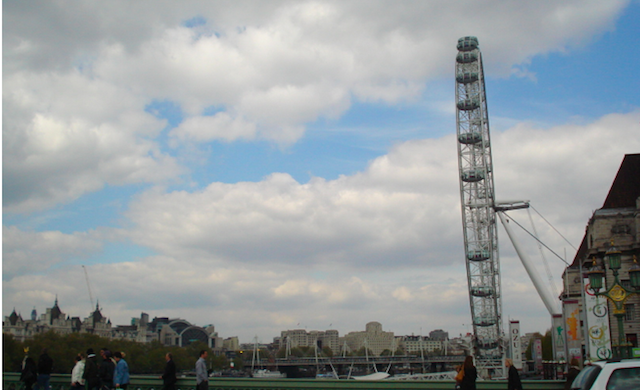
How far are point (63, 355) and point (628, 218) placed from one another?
2940 inches

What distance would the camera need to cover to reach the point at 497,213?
63812 millimetres

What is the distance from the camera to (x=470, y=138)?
63.9m

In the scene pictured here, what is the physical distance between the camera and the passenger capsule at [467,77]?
6417 centimetres

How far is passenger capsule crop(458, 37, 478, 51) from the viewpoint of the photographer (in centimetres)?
6588

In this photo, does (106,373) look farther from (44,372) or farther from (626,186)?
(626,186)

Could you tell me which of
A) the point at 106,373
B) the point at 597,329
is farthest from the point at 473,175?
the point at 106,373

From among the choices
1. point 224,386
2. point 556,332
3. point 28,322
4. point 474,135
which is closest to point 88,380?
point 224,386

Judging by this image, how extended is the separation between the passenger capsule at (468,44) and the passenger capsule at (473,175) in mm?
13186

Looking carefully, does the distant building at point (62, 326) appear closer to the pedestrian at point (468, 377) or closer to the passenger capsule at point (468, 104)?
the passenger capsule at point (468, 104)

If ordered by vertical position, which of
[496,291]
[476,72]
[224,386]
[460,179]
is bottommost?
[224,386]

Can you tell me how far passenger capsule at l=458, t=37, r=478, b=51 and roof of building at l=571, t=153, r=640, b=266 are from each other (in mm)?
20885

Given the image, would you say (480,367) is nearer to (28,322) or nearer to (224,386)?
(224,386)

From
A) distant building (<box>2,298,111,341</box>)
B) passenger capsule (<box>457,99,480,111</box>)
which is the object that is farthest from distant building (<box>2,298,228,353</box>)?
passenger capsule (<box>457,99,480,111</box>)

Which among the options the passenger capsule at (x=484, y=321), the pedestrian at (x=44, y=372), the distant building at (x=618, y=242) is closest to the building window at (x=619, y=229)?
the distant building at (x=618, y=242)
